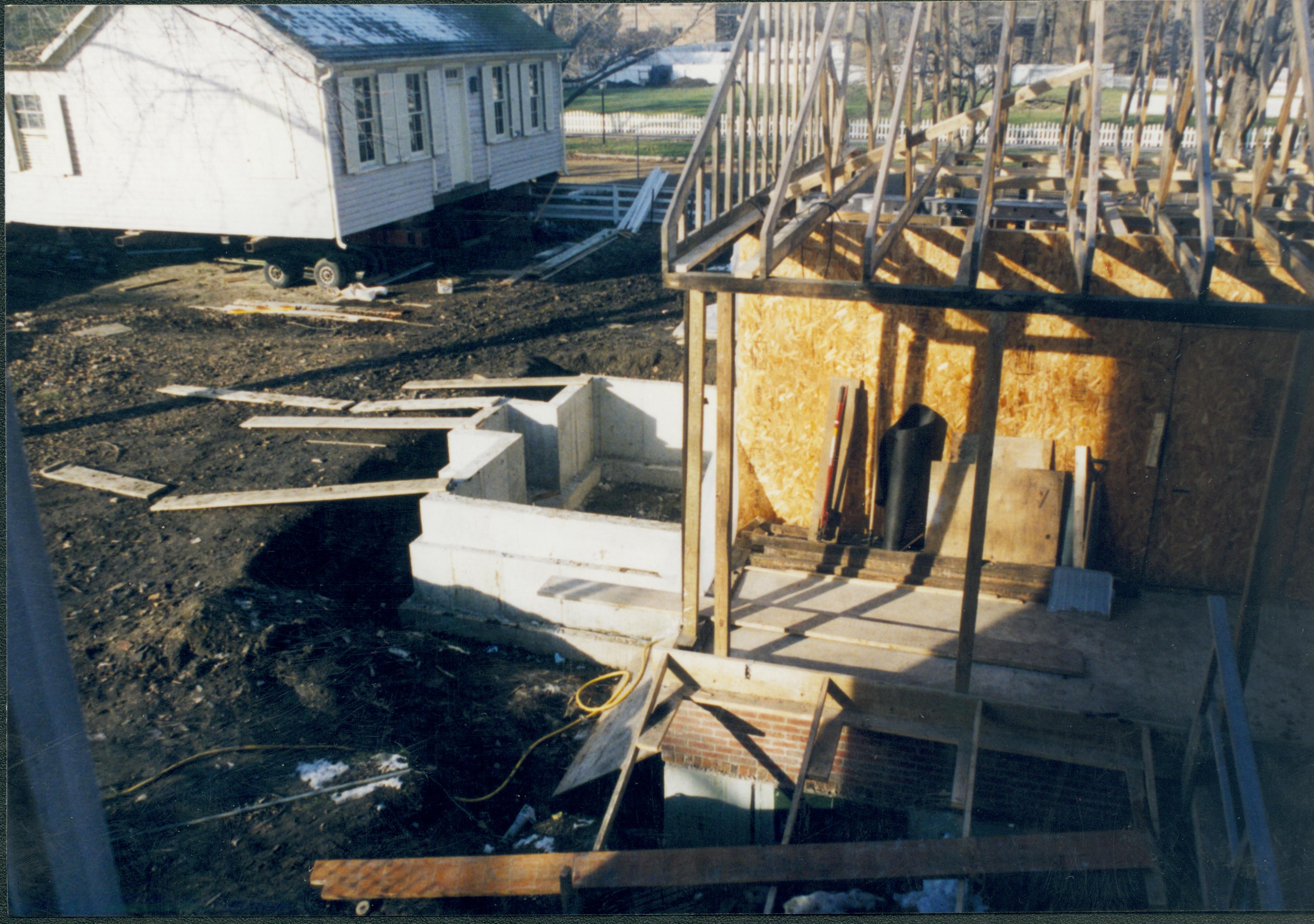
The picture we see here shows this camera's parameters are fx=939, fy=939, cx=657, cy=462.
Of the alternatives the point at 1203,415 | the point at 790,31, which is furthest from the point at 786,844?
the point at 790,31

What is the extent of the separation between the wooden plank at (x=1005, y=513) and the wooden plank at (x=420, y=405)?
6090mm

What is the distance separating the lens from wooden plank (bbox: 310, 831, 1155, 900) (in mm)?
4957

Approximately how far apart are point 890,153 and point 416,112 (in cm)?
1625

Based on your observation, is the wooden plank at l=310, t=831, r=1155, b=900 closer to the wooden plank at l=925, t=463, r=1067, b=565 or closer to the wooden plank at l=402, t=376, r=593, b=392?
the wooden plank at l=925, t=463, r=1067, b=565

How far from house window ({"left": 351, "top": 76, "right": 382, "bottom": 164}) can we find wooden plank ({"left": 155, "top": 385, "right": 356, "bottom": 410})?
21.8 feet

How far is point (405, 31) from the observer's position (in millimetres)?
19688

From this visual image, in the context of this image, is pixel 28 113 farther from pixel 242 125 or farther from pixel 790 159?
pixel 790 159

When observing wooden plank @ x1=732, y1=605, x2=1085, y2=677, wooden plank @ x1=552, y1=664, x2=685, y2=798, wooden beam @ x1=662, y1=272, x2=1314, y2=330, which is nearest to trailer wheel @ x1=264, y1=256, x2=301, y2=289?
wooden plank @ x1=552, y1=664, x2=685, y2=798

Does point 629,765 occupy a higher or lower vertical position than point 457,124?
lower

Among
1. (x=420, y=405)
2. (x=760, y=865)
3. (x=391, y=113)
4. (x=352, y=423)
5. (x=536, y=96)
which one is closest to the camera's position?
(x=760, y=865)

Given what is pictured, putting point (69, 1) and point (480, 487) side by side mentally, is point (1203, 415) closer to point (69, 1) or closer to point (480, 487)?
point (480, 487)

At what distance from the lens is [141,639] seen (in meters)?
7.66

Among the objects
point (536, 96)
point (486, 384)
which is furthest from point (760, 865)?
point (536, 96)

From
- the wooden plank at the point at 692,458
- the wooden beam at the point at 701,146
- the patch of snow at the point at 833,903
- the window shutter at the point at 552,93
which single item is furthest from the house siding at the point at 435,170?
the patch of snow at the point at 833,903
